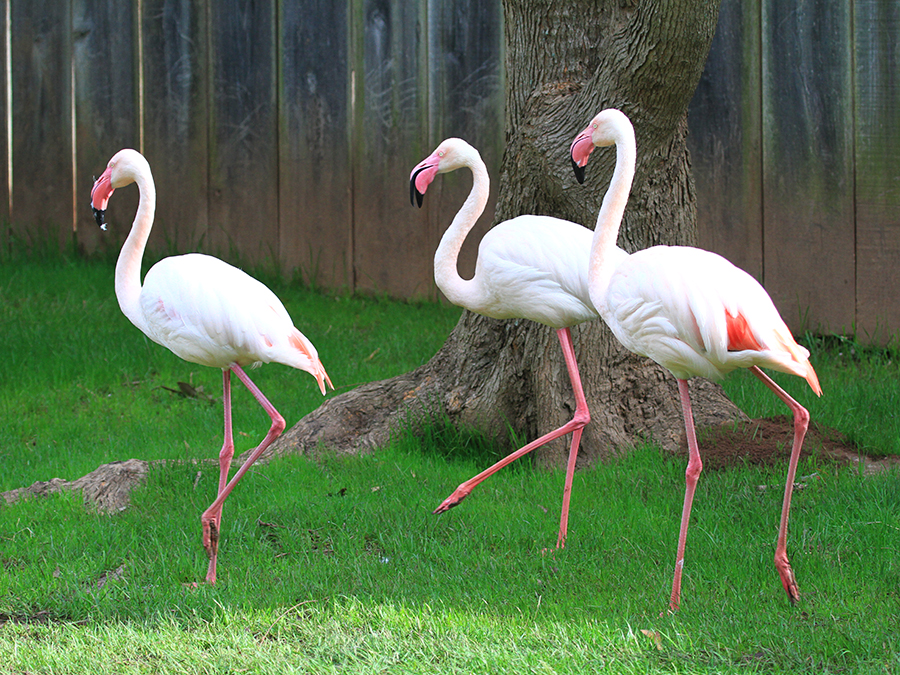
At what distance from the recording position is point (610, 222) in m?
3.85

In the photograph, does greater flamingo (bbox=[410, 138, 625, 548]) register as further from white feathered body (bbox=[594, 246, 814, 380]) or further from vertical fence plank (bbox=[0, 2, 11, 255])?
vertical fence plank (bbox=[0, 2, 11, 255])

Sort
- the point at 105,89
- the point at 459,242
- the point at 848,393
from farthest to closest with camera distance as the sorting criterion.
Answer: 1. the point at 105,89
2. the point at 848,393
3. the point at 459,242

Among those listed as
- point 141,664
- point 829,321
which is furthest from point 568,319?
point 829,321

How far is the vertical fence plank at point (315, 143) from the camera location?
7.72 metres

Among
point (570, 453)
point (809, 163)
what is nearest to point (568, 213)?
point (570, 453)

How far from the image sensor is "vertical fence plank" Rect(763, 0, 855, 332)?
666 centimetres

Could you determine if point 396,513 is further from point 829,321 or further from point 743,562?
point 829,321

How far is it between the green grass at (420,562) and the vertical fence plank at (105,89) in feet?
8.88

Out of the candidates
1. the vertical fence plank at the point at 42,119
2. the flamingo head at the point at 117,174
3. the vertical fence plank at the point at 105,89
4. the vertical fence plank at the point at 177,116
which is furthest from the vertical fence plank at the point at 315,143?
the flamingo head at the point at 117,174

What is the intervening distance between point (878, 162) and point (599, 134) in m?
3.55

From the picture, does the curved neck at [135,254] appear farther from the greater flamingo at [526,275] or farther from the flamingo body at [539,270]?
the flamingo body at [539,270]

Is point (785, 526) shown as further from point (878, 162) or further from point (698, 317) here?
point (878, 162)

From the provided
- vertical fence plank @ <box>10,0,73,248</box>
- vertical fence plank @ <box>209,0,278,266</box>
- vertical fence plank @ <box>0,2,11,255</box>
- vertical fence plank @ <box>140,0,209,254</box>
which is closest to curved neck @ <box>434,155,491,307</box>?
vertical fence plank @ <box>209,0,278,266</box>

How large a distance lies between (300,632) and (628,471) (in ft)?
6.53
